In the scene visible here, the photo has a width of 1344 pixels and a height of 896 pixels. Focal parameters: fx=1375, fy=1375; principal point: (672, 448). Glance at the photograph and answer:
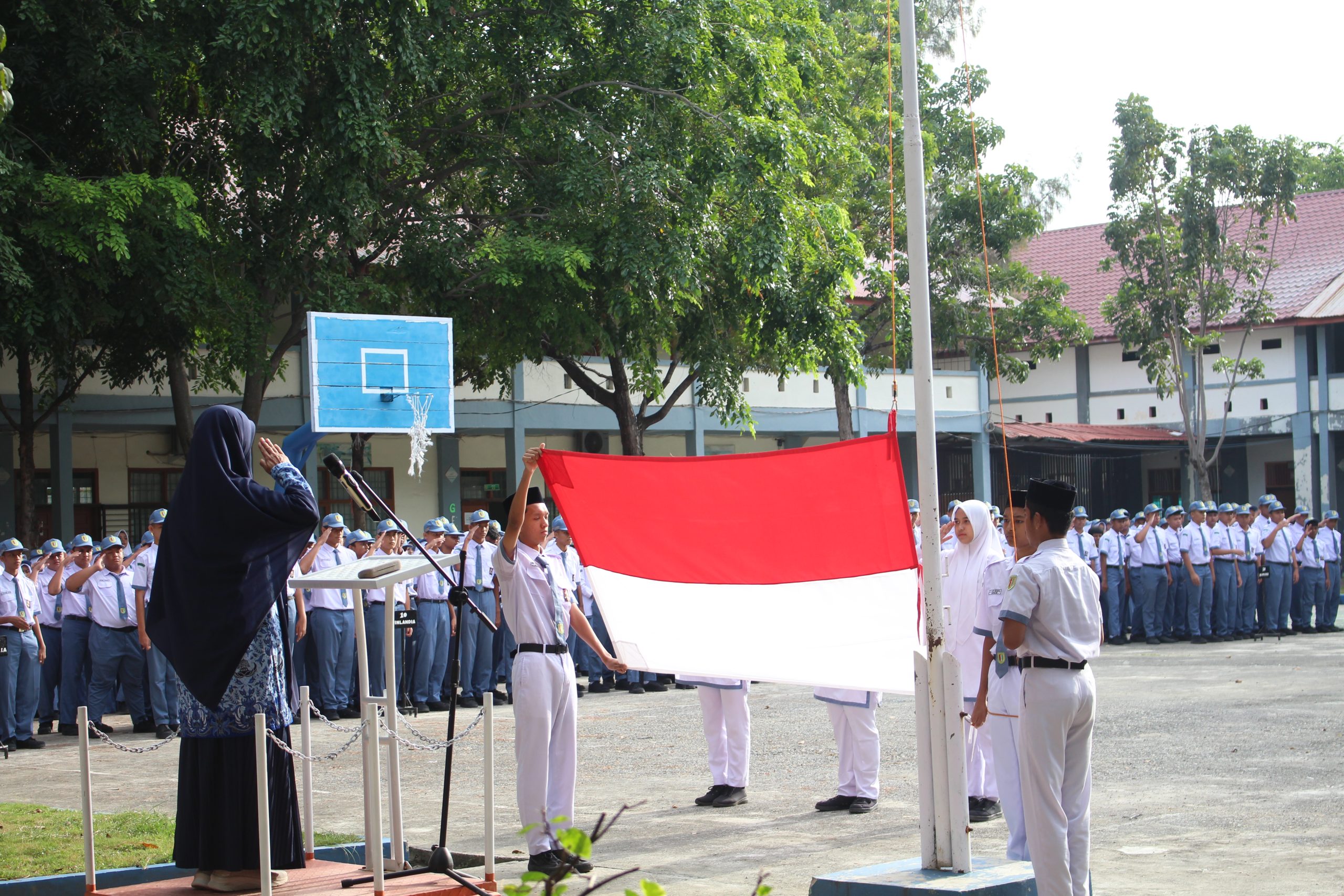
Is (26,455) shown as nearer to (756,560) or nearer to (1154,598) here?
(756,560)

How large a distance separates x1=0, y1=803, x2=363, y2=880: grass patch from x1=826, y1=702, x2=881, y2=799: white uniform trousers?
3.22m

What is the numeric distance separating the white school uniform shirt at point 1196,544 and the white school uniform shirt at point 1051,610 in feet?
57.7

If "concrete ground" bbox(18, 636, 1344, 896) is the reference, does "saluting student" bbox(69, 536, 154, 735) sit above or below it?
above

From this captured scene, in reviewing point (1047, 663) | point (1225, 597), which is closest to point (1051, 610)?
point (1047, 663)

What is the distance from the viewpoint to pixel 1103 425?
38906mm

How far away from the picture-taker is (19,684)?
Answer: 46.2ft

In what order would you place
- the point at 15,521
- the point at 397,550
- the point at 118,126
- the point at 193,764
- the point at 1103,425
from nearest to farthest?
the point at 193,764 → the point at 118,126 → the point at 397,550 → the point at 15,521 → the point at 1103,425

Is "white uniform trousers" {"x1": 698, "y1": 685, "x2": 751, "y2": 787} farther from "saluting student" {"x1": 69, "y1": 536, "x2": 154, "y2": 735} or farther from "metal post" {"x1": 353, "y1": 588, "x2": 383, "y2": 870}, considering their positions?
"saluting student" {"x1": 69, "y1": 536, "x2": 154, "y2": 735}

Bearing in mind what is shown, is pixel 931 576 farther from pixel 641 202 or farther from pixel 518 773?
pixel 641 202

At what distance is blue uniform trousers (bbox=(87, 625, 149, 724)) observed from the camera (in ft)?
48.4

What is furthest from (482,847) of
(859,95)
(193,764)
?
(859,95)

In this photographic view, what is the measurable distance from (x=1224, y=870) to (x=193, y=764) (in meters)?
5.19

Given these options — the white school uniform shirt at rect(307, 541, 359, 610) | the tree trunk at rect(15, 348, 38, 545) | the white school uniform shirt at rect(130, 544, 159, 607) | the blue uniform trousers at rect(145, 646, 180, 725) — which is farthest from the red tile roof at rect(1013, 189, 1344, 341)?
the blue uniform trousers at rect(145, 646, 180, 725)

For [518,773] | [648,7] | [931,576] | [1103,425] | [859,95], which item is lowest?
[518,773]
